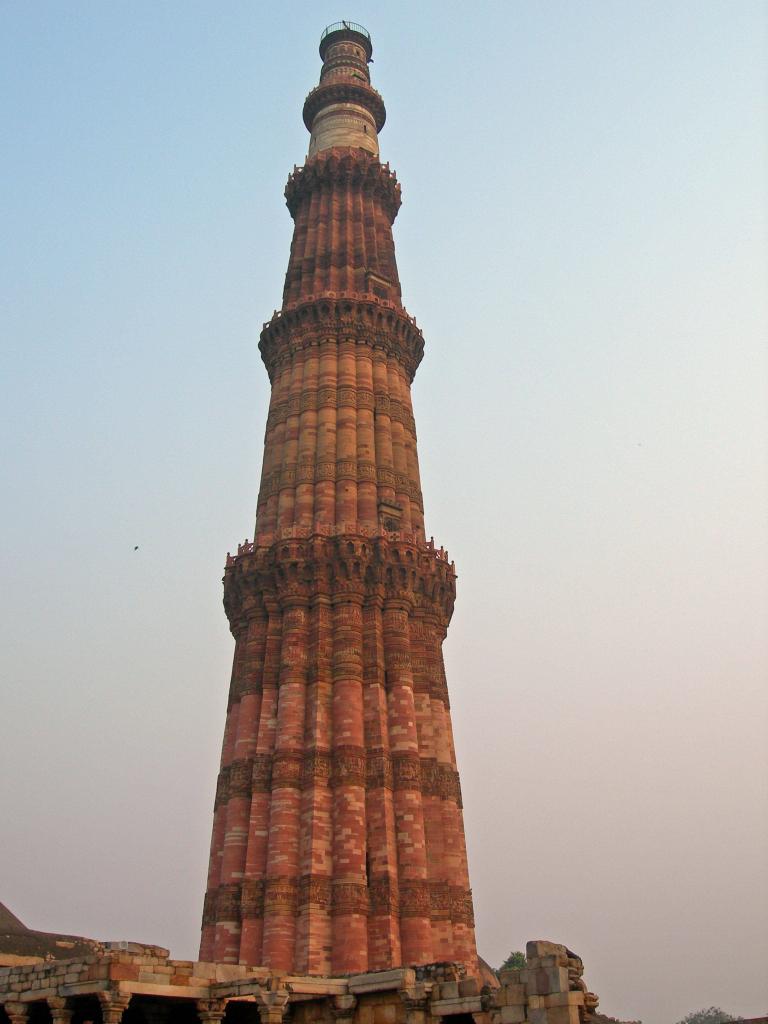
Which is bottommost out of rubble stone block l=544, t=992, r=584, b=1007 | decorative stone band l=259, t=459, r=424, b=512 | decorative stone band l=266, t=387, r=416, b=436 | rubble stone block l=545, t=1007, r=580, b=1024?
rubble stone block l=545, t=1007, r=580, b=1024

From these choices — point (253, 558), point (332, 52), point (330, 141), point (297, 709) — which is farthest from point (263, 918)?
point (332, 52)

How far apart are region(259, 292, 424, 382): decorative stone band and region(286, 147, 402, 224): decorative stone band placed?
707 centimetres

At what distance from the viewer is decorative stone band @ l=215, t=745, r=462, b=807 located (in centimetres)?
2672

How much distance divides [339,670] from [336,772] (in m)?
3.05

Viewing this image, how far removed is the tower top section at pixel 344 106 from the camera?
43.8 m

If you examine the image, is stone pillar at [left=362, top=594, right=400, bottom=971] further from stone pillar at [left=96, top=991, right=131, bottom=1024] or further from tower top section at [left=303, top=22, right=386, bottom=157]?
tower top section at [left=303, top=22, right=386, bottom=157]

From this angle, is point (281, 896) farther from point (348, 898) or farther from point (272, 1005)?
point (272, 1005)

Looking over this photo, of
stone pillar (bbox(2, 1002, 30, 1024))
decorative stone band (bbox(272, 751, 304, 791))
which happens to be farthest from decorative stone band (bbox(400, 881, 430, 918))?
stone pillar (bbox(2, 1002, 30, 1024))

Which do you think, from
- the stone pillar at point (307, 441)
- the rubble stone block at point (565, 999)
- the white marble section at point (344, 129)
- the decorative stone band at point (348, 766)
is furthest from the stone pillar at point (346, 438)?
the rubble stone block at point (565, 999)

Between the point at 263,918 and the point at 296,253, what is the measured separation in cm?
2535

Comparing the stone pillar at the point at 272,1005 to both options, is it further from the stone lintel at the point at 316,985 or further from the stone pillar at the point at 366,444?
the stone pillar at the point at 366,444

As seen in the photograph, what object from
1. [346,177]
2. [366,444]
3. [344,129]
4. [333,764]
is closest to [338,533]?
[366,444]

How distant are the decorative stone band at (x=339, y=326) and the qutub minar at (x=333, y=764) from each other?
0.07 m

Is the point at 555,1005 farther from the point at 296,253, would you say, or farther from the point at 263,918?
the point at 296,253
